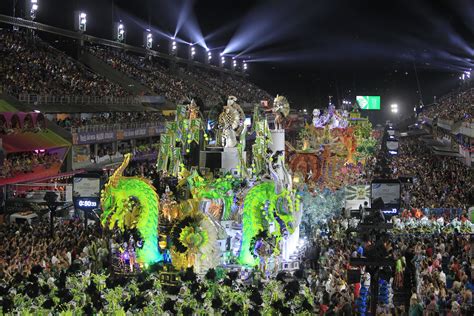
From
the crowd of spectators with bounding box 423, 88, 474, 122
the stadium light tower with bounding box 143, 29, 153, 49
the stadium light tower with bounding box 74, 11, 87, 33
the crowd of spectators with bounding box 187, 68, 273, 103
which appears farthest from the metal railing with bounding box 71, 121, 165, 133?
the crowd of spectators with bounding box 187, 68, 273, 103

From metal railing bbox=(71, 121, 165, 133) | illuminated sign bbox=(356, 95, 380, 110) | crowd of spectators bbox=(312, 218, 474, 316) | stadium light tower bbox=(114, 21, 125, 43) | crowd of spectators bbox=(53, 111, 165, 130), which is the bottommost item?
crowd of spectators bbox=(312, 218, 474, 316)

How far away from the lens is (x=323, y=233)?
73.2 feet

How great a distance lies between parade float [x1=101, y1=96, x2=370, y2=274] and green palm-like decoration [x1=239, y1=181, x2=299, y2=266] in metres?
0.02

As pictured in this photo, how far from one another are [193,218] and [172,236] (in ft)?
2.08

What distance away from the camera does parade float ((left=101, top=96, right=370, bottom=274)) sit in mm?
17688

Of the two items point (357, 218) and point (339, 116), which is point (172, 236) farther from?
point (339, 116)

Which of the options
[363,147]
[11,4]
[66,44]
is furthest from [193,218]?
[66,44]

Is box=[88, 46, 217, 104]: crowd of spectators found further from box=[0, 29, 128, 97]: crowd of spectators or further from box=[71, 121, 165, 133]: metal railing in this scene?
box=[71, 121, 165, 133]: metal railing

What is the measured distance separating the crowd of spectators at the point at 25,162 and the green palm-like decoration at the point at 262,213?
11964 mm

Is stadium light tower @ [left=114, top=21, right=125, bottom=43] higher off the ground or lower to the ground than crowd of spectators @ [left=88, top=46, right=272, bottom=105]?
higher

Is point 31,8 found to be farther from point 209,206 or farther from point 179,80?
point 209,206

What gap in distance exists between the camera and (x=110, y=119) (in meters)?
43.3

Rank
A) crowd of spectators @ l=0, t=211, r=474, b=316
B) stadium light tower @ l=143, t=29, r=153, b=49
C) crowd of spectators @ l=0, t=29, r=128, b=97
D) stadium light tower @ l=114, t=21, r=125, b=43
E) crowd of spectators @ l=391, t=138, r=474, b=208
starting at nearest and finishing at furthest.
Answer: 1. crowd of spectators @ l=0, t=211, r=474, b=316
2. crowd of spectators @ l=391, t=138, r=474, b=208
3. crowd of spectators @ l=0, t=29, r=128, b=97
4. stadium light tower @ l=114, t=21, r=125, b=43
5. stadium light tower @ l=143, t=29, r=153, b=49

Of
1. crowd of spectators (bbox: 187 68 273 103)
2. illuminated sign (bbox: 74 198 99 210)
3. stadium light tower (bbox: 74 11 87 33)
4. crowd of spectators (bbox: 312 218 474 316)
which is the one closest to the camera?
crowd of spectators (bbox: 312 218 474 316)
